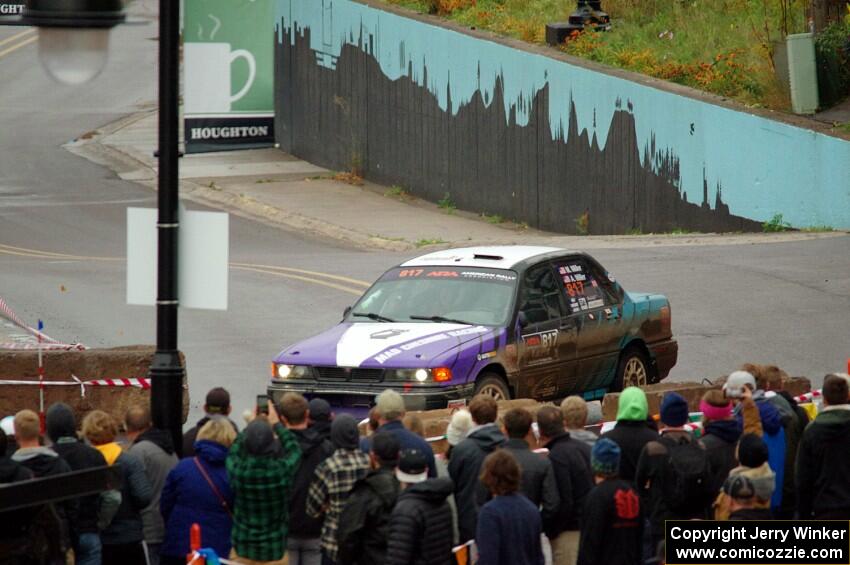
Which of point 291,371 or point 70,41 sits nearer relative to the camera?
point 70,41

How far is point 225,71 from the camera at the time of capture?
30.0ft

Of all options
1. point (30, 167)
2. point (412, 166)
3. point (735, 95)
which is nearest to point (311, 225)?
point (412, 166)

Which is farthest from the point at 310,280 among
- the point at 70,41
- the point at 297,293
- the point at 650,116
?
the point at 70,41

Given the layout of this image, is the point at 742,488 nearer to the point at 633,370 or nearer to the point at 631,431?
the point at 631,431

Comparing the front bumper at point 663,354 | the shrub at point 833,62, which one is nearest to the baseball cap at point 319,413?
the front bumper at point 663,354

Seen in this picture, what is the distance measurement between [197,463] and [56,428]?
0.85 meters

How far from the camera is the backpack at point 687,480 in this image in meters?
8.92

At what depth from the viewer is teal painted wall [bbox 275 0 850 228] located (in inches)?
1090

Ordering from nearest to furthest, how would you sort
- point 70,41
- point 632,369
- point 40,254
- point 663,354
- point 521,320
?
1. point 70,41
2. point 521,320
3. point 632,369
4. point 663,354
5. point 40,254

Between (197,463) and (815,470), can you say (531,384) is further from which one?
(197,463)

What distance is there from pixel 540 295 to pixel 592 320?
713mm

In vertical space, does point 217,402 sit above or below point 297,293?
below

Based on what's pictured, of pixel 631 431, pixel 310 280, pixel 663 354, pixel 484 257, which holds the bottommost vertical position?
pixel 631 431

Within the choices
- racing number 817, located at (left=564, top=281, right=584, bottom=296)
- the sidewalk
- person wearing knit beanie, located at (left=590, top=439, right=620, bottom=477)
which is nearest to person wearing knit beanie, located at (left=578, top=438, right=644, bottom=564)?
person wearing knit beanie, located at (left=590, top=439, right=620, bottom=477)
